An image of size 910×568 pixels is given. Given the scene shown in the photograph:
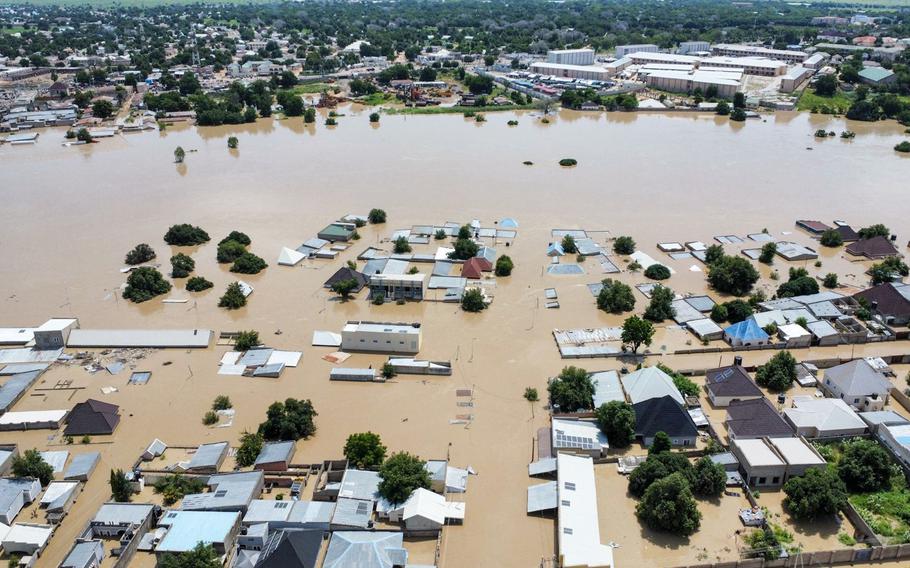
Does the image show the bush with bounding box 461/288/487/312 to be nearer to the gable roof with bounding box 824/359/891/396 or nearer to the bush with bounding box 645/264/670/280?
the bush with bounding box 645/264/670/280

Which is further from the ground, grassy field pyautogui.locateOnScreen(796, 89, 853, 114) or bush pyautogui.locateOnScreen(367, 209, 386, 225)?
grassy field pyautogui.locateOnScreen(796, 89, 853, 114)

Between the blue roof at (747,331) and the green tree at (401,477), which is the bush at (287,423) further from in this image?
the blue roof at (747,331)

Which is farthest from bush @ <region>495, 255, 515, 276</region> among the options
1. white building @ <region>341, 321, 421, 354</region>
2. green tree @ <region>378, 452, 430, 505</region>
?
green tree @ <region>378, 452, 430, 505</region>

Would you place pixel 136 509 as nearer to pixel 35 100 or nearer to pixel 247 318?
pixel 247 318

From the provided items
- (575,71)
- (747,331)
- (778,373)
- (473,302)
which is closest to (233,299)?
(473,302)

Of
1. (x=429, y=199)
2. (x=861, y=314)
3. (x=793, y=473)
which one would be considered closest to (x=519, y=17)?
(x=429, y=199)

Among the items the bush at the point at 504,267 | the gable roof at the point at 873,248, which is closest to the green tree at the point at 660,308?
the bush at the point at 504,267

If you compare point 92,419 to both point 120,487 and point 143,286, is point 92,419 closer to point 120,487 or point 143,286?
point 120,487
